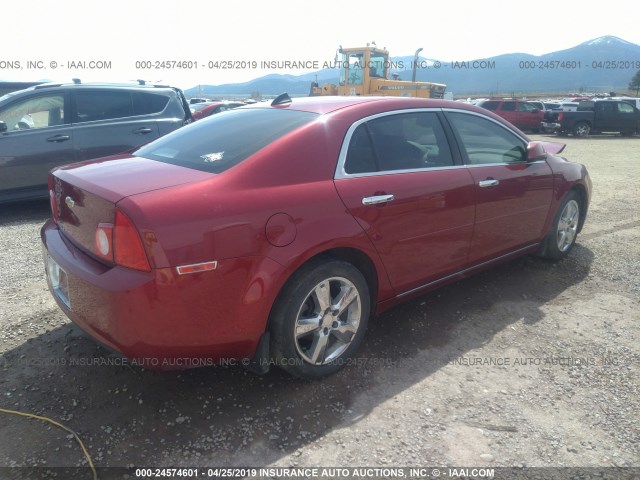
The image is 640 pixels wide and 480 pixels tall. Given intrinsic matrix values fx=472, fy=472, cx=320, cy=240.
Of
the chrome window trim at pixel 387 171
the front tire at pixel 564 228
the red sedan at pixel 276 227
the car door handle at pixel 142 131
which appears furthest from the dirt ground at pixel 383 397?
the car door handle at pixel 142 131

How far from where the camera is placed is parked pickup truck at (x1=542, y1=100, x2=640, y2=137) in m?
20.7

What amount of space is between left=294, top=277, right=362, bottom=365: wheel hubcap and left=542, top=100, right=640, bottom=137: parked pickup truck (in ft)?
70.2

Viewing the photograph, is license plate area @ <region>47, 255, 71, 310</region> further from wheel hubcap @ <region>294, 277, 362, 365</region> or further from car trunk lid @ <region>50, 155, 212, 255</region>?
wheel hubcap @ <region>294, 277, 362, 365</region>

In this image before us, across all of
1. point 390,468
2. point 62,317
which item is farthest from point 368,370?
point 62,317

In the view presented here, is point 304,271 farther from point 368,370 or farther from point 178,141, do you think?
point 178,141

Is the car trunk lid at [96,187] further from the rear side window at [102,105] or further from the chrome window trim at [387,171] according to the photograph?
the rear side window at [102,105]

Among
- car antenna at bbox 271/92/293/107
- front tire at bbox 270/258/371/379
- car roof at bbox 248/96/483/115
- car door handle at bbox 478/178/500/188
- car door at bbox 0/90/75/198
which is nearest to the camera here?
front tire at bbox 270/258/371/379

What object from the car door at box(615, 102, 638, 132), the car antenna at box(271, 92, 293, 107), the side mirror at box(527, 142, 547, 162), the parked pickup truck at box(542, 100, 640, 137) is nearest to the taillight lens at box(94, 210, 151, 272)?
the car antenna at box(271, 92, 293, 107)

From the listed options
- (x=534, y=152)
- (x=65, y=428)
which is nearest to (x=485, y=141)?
(x=534, y=152)

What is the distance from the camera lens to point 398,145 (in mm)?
3080

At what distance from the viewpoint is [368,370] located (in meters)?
2.89

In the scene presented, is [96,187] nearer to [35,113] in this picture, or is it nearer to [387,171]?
[387,171]

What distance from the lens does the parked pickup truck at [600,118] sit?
20.7m

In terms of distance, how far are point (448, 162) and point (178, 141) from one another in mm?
1853
